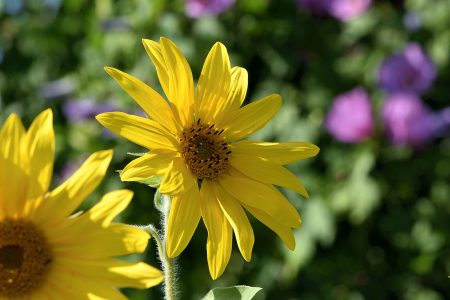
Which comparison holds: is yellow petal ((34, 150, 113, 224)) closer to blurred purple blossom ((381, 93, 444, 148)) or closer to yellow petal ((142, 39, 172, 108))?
yellow petal ((142, 39, 172, 108))

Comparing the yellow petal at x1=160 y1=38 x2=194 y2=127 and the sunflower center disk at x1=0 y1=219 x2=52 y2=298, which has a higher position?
the yellow petal at x1=160 y1=38 x2=194 y2=127

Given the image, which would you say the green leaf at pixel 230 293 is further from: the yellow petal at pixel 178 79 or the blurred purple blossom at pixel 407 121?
the blurred purple blossom at pixel 407 121

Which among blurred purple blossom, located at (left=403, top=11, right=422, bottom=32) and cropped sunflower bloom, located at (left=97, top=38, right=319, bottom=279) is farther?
blurred purple blossom, located at (left=403, top=11, right=422, bottom=32)

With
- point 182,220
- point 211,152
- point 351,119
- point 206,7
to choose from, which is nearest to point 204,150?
point 211,152

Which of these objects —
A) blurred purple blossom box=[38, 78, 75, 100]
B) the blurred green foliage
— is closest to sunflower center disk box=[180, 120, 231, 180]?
the blurred green foliage

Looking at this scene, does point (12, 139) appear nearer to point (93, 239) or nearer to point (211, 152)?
point (93, 239)

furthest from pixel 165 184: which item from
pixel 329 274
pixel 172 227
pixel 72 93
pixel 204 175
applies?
pixel 72 93
